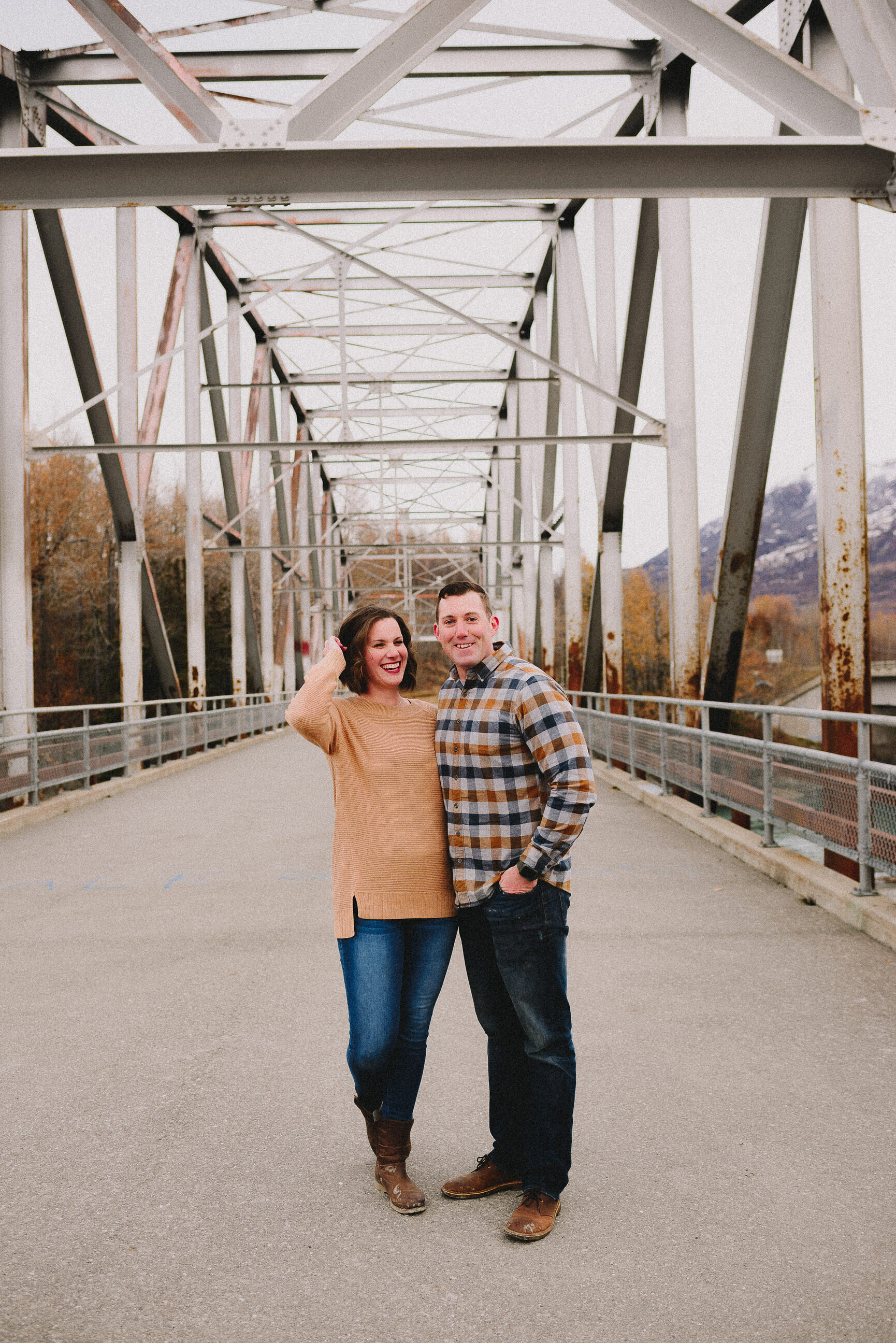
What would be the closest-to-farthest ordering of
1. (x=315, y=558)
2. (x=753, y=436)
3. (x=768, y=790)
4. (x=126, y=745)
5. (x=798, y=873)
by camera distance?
1. (x=798, y=873)
2. (x=768, y=790)
3. (x=753, y=436)
4. (x=126, y=745)
5. (x=315, y=558)

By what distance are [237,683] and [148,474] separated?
657 centimetres

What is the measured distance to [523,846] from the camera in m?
2.66

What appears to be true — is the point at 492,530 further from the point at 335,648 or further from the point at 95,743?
the point at 335,648

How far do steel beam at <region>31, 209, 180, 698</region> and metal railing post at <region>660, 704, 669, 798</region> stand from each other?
7939mm

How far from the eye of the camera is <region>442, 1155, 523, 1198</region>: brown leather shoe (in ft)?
9.11

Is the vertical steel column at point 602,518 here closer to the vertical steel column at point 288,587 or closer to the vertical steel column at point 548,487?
the vertical steel column at point 548,487

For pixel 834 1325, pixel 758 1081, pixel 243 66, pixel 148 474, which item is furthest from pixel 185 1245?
pixel 148 474

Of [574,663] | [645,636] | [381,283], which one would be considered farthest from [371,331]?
[645,636]

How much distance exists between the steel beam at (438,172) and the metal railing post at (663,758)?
639cm

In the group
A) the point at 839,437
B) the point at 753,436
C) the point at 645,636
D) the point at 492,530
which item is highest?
the point at 492,530

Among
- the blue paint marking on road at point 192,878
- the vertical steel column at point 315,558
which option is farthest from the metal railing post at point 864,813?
the vertical steel column at point 315,558

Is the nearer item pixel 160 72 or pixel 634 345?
pixel 160 72

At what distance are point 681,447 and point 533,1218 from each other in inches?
455

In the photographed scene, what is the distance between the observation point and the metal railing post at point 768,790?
23.1 feet
